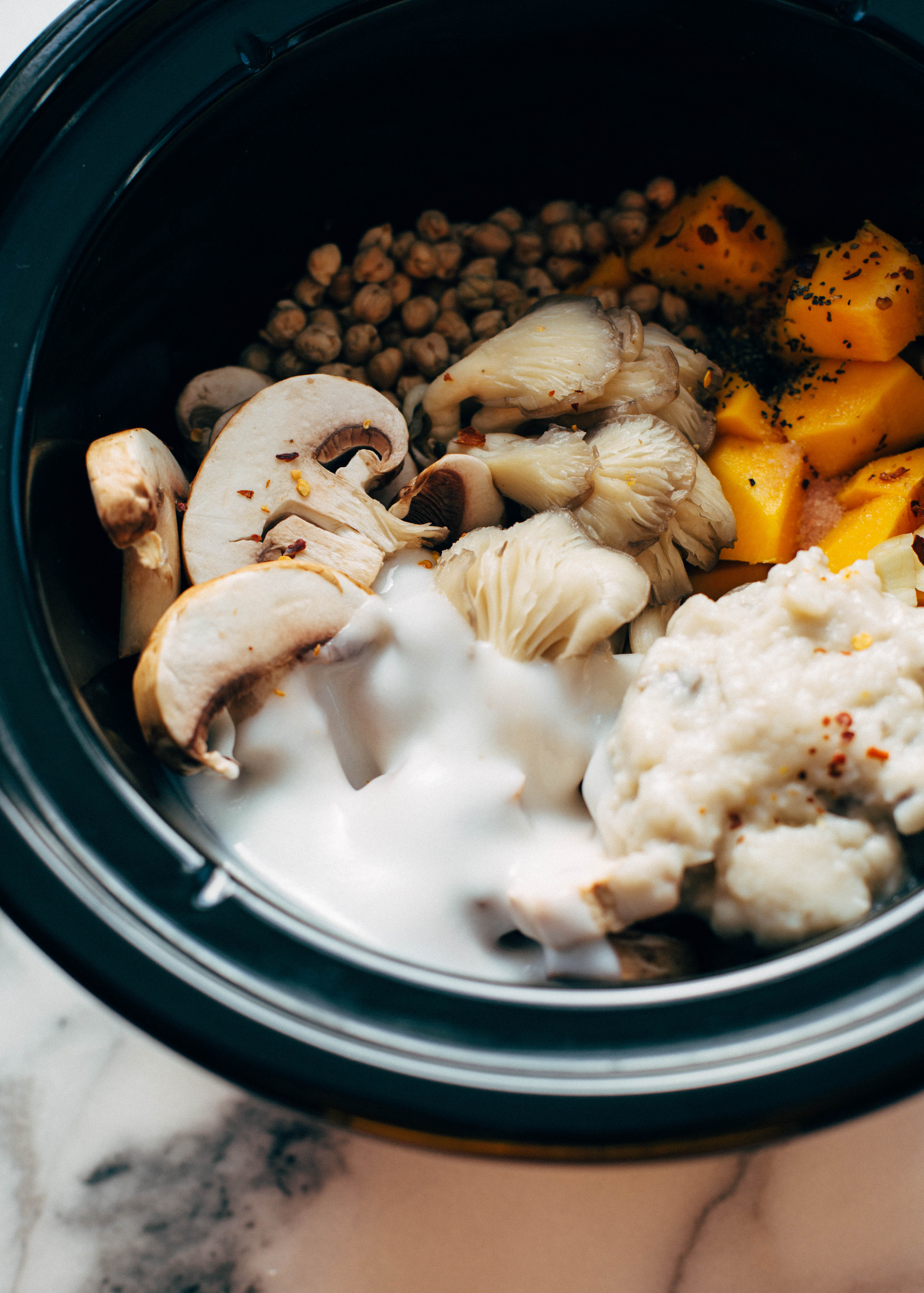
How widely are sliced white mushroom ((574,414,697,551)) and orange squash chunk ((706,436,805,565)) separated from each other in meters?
0.14

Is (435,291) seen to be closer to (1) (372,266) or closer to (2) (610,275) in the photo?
(1) (372,266)

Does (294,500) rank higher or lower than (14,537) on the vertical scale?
lower

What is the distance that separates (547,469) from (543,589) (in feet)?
0.79

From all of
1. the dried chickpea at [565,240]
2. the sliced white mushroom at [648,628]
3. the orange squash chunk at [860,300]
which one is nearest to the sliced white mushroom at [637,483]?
the sliced white mushroom at [648,628]

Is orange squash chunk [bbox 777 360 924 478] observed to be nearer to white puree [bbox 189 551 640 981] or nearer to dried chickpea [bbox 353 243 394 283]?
white puree [bbox 189 551 640 981]

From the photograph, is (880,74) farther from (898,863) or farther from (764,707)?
(898,863)

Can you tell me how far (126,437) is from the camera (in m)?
1.29

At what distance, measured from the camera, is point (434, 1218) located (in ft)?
4.19

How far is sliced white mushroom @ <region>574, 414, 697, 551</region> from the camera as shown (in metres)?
1.39

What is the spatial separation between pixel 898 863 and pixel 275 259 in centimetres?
131

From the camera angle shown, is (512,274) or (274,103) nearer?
(274,103)

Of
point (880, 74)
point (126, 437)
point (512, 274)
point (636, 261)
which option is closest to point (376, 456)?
point (126, 437)

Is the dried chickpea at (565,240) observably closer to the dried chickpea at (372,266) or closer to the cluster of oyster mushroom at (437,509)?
the cluster of oyster mushroom at (437,509)

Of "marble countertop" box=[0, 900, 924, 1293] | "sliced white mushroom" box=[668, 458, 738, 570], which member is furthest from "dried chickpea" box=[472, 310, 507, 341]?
"marble countertop" box=[0, 900, 924, 1293]
